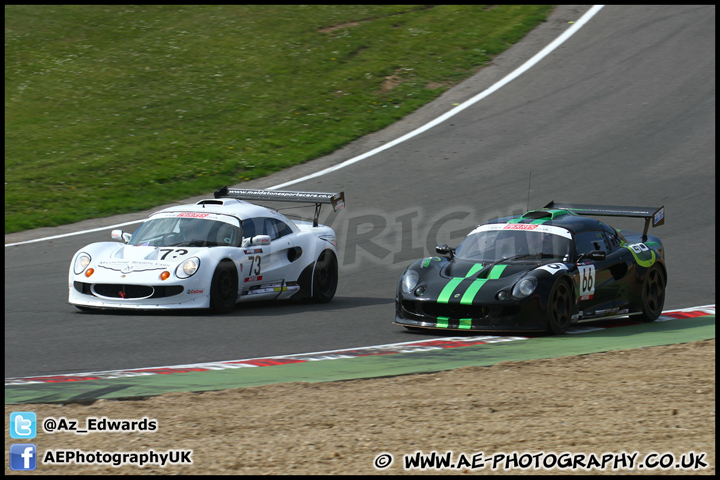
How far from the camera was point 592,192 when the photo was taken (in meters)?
17.9

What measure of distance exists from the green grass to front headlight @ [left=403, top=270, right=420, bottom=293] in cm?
847

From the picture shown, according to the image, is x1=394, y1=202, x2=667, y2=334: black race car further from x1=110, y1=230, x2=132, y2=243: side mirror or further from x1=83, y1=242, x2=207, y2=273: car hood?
x1=110, y1=230, x2=132, y2=243: side mirror

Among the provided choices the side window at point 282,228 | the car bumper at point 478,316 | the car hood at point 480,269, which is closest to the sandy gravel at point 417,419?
the car bumper at point 478,316

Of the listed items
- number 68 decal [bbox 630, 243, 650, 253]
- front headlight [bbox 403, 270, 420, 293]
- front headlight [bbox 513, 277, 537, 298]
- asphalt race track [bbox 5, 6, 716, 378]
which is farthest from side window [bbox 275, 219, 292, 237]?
number 68 decal [bbox 630, 243, 650, 253]

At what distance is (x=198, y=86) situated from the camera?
1016 inches

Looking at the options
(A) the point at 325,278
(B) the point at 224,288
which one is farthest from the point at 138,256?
(A) the point at 325,278

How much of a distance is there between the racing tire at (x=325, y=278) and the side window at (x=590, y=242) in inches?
136

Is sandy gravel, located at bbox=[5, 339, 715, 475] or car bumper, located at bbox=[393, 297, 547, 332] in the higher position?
car bumper, located at bbox=[393, 297, 547, 332]

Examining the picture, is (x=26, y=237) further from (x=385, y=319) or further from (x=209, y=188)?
(x=385, y=319)

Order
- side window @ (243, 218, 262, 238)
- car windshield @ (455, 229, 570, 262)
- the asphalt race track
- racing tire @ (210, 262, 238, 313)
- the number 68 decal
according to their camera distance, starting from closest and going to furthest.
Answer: the asphalt race track < car windshield @ (455, 229, 570, 262) < racing tire @ (210, 262, 238, 313) < the number 68 decal < side window @ (243, 218, 262, 238)

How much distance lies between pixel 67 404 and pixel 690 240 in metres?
11.4

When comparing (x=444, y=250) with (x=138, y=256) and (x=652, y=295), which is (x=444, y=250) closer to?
(x=652, y=295)

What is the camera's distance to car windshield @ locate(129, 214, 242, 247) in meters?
11.8

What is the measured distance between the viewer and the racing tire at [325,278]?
12.8m
